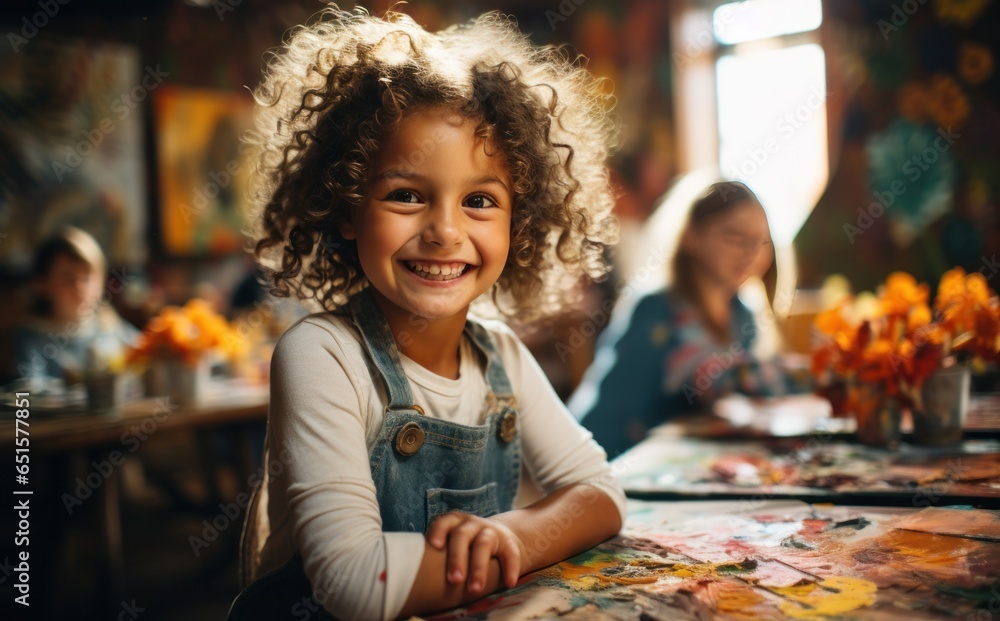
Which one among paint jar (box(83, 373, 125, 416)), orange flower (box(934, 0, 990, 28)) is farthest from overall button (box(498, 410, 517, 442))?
orange flower (box(934, 0, 990, 28))

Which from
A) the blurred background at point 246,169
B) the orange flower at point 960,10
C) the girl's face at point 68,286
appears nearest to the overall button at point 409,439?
the blurred background at point 246,169

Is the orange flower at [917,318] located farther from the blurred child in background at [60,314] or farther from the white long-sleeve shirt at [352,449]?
the blurred child in background at [60,314]

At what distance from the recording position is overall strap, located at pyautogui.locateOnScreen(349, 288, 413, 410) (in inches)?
37.9

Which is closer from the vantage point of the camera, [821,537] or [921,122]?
[821,537]

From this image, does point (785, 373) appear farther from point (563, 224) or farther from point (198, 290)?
point (198, 290)

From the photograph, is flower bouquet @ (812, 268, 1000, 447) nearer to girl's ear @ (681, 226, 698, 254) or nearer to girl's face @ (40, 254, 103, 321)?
girl's ear @ (681, 226, 698, 254)

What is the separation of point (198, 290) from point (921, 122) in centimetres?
424

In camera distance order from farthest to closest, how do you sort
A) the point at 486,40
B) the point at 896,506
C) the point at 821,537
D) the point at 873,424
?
the point at 873,424 < the point at 486,40 < the point at 896,506 < the point at 821,537

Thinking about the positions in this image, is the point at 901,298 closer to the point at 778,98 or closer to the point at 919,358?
the point at 919,358

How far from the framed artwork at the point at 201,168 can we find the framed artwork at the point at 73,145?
130mm

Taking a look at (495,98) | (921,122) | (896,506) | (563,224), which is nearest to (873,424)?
(896,506)

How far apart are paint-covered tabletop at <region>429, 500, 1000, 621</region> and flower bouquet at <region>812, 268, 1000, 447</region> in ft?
1.44

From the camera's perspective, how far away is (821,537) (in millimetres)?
931

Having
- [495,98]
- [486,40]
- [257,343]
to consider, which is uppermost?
[486,40]
